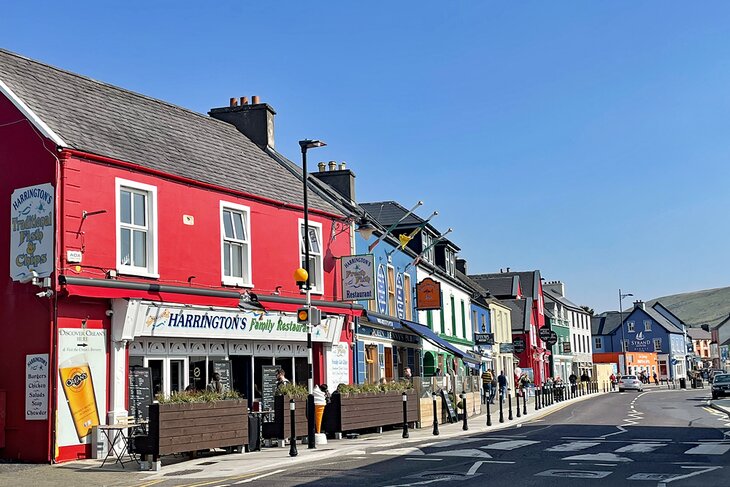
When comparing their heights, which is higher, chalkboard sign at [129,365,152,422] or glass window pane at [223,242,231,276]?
glass window pane at [223,242,231,276]

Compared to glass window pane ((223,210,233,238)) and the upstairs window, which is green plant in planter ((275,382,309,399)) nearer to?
the upstairs window

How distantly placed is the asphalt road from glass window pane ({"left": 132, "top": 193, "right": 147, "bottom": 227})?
7.50 meters

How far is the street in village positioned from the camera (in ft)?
41.8

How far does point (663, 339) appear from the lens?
113812 mm

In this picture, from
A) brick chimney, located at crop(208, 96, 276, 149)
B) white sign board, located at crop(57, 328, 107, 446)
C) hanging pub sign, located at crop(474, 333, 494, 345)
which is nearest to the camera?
Answer: white sign board, located at crop(57, 328, 107, 446)

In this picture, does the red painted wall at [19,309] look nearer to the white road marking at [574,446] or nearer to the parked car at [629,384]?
the white road marking at [574,446]

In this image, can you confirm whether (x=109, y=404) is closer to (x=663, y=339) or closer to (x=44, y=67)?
(x=44, y=67)

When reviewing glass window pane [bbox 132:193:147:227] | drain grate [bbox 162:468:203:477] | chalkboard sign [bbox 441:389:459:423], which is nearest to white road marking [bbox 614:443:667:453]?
drain grate [bbox 162:468:203:477]

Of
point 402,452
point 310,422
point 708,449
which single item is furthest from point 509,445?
point 310,422

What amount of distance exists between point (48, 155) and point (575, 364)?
7592 centimetres

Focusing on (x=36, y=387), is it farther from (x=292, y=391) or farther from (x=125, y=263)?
(x=292, y=391)

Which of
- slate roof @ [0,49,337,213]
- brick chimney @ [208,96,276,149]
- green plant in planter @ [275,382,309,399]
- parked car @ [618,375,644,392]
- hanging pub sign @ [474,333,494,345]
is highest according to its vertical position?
brick chimney @ [208,96,276,149]

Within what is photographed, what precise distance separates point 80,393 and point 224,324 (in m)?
4.50

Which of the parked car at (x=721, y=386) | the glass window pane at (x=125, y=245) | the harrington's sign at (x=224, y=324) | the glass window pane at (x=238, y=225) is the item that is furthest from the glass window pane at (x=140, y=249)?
the parked car at (x=721, y=386)
